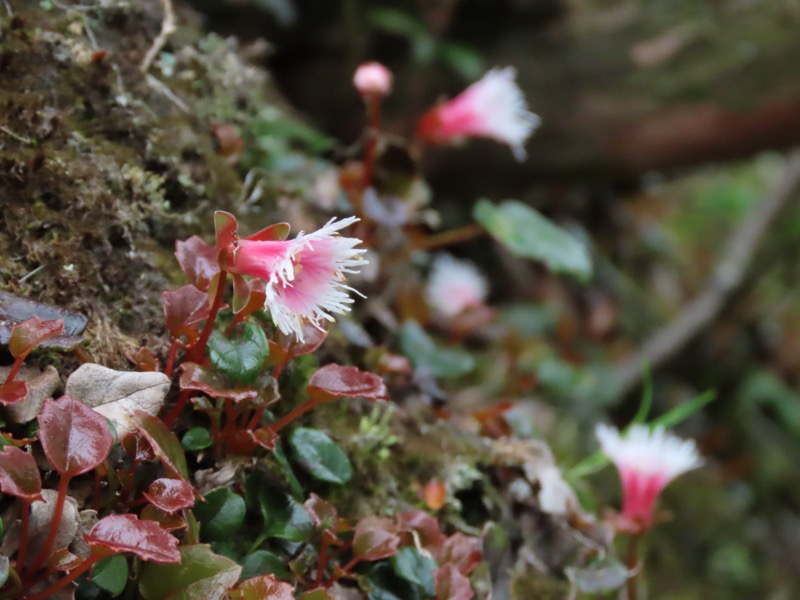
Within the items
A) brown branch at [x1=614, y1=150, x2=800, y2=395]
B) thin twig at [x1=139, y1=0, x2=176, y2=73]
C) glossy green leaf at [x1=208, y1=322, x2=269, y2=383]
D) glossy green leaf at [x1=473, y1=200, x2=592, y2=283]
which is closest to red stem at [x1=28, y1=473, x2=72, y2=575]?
glossy green leaf at [x1=208, y1=322, x2=269, y2=383]

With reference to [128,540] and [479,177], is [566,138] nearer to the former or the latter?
[479,177]

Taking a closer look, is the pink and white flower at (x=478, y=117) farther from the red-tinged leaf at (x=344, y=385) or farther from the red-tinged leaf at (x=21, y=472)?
the red-tinged leaf at (x=21, y=472)

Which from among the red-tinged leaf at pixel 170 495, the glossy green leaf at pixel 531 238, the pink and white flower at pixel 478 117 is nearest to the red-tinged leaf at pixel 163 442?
the red-tinged leaf at pixel 170 495

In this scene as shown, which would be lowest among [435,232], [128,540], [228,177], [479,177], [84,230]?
[128,540]

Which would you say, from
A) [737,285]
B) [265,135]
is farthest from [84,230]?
[737,285]

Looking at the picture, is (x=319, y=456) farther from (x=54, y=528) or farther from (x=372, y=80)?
(x=372, y=80)
